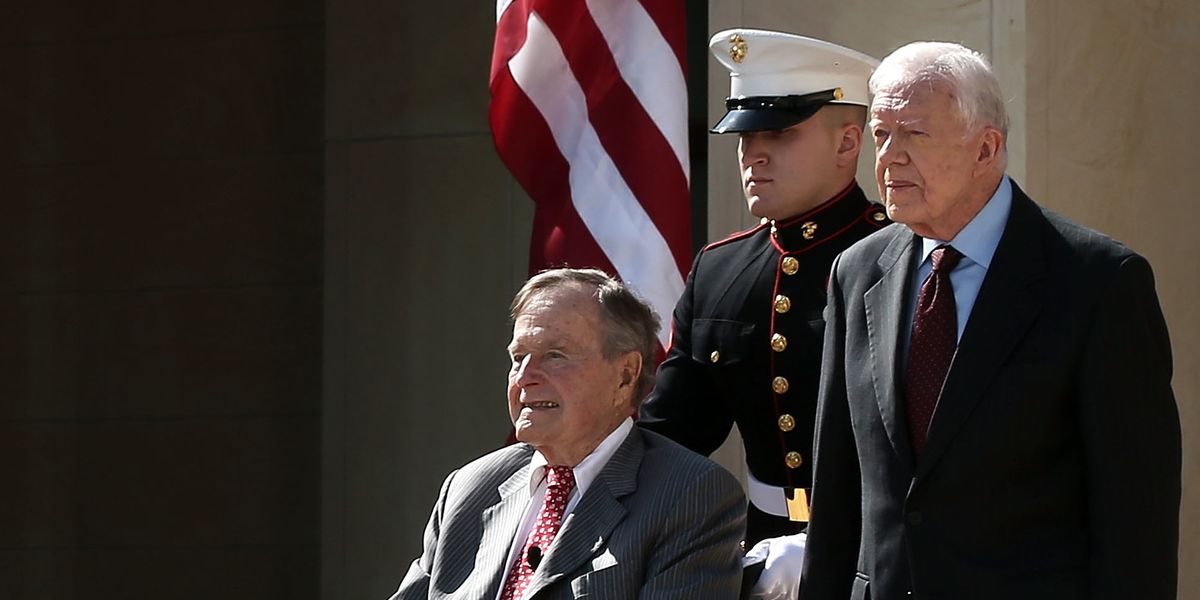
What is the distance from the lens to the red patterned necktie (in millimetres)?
3432

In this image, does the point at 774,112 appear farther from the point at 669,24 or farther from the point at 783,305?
the point at 669,24

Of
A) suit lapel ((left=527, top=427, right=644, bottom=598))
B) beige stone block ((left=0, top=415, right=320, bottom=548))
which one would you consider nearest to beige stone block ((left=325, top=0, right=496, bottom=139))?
beige stone block ((left=0, top=415, right=320, bottom=548))

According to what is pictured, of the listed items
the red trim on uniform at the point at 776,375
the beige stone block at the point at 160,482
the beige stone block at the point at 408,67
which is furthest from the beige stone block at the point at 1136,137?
the beige stone block at the point at 160,482

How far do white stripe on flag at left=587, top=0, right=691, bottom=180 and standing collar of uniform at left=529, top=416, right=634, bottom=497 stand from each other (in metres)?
1.10

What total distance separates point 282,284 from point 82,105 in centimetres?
111

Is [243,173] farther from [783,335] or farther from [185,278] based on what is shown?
[783,335]

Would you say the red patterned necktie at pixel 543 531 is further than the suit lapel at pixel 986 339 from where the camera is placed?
Yes

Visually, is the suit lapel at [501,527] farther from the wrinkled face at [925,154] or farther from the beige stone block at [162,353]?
the beige stone block at [162,353]

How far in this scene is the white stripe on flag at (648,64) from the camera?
14.7ft

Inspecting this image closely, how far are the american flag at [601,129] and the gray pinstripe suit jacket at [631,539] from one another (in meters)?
0.95

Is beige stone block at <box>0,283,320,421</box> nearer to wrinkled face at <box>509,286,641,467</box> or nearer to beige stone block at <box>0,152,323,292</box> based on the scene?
beige stone block at <box>0,152,323,292</box>

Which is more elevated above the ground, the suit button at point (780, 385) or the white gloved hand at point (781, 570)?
the suit button at point (780, 385)

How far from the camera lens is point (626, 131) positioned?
447cm

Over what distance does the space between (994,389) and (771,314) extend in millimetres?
1008
